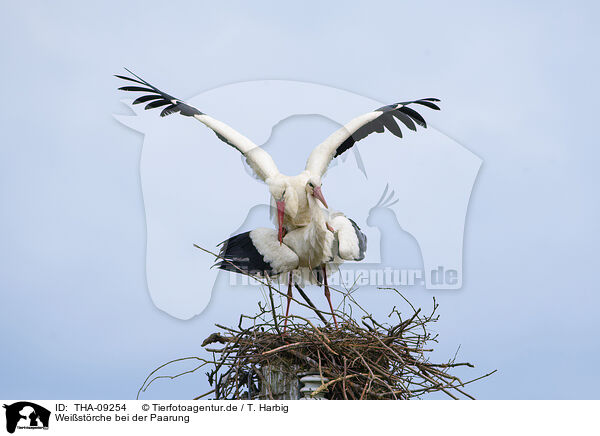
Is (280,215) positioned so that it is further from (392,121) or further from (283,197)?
(392,121)

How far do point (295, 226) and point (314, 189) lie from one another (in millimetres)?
309

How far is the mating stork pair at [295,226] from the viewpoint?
3.42 meters

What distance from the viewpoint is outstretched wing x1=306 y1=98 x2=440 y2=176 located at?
11.6 ft

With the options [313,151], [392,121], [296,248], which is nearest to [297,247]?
[296,248]

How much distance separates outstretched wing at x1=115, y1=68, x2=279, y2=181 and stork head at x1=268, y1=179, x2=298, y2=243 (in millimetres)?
107

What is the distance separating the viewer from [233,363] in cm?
273

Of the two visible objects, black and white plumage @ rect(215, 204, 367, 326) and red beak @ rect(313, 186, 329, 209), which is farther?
black and white plumage @ rect(215, 204, 367, 326)

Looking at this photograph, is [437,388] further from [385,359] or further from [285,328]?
[285,328]
